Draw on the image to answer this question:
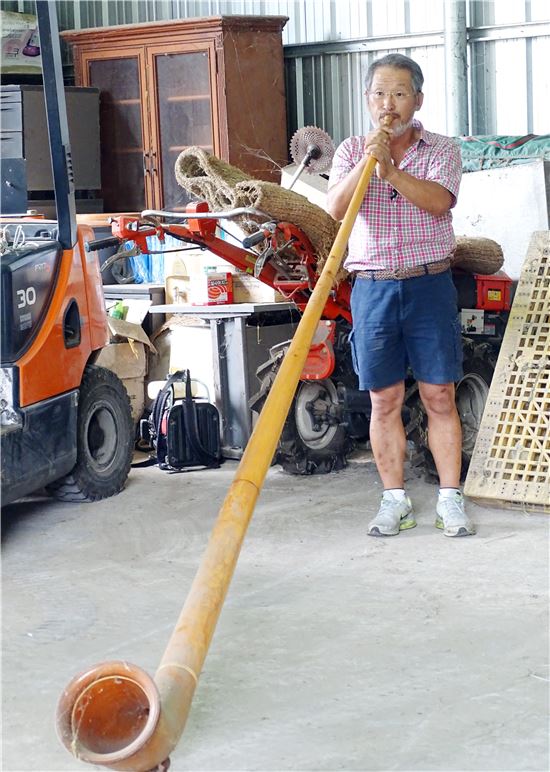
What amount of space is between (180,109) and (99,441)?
3808 millimetres

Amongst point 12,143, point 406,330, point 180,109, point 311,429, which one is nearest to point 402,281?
point 406,330

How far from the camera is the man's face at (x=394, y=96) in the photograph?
3.91 m

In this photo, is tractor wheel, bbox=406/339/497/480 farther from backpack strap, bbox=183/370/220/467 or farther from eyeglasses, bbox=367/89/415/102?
eyeglasses, bbox=367/89/415/102

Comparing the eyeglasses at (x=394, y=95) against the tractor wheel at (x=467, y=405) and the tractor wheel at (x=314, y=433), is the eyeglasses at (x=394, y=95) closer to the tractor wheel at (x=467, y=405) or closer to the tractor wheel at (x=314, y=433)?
the tractor wheel at (x=467, y=405)

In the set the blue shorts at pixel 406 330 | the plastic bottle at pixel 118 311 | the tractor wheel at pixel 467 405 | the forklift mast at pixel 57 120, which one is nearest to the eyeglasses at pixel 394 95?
the blue shorts at pixel 406 330

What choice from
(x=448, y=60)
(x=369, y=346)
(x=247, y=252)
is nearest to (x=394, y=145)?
(x=369, y=346)

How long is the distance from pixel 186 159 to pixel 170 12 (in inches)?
169

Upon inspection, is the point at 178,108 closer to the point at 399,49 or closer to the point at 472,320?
the point at 399,49

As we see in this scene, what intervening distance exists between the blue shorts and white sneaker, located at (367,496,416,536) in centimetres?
47

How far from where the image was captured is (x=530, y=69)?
7129 millimetres

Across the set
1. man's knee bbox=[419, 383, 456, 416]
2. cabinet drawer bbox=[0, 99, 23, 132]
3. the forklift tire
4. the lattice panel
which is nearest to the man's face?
man's knee bbox=[419, 383, 456, 416]

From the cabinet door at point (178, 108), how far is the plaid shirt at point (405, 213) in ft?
13.0

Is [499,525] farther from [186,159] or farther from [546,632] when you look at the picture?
[186,159]

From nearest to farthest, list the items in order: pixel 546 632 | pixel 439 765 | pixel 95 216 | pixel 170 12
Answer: pixel 439 765, pixel 546 632, pixel 95 216, pixel 170 12
